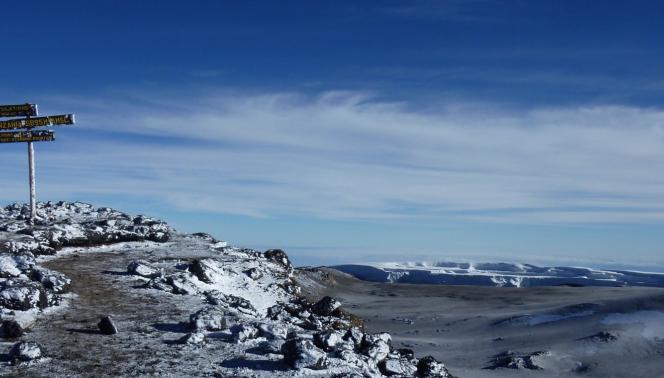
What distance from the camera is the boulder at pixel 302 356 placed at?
1292 centimetres

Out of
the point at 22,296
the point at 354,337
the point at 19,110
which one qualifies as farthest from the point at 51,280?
the point at 19,110

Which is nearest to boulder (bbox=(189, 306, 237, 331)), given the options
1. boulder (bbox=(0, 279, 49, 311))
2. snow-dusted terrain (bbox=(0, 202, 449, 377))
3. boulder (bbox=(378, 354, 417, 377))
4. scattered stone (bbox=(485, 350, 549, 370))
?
snow-dusted terrain (bbox=(0, 202, 449, 377))

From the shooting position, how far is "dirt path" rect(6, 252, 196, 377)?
41.0 ft

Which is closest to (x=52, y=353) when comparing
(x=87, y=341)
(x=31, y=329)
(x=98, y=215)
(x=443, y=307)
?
(x=87, y=341)

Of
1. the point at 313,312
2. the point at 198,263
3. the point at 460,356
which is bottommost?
the point at 460,356

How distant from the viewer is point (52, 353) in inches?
518

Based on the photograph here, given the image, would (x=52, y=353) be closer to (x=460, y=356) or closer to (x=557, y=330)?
(x=460, y=356)

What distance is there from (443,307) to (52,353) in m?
37.5

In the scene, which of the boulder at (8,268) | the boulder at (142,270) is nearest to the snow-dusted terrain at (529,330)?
the boulder at (142,270)

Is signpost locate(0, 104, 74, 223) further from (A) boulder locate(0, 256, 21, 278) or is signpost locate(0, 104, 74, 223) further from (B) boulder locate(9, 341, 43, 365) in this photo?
(B) boulder locate(9, 341, 43, 365)

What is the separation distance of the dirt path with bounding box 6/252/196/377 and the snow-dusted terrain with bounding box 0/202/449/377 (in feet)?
0.09

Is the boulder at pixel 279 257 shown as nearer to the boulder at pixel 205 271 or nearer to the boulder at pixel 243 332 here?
the boulder at pixel 205 271

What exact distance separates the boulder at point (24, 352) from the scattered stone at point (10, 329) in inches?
61.9

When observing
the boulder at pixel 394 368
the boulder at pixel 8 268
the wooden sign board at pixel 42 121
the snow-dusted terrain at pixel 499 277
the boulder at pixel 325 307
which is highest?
the wooden sign board at pixel 42 121
